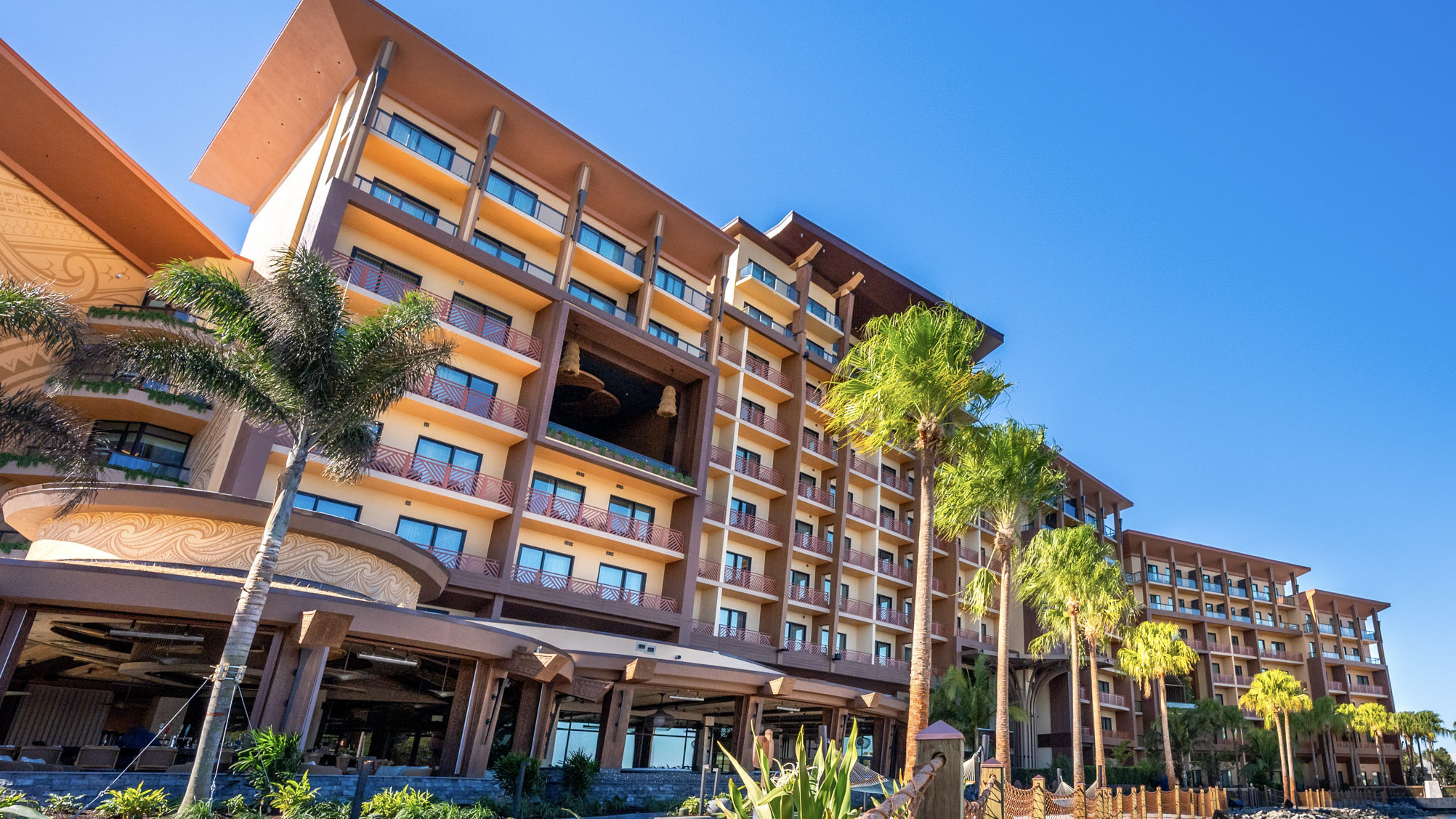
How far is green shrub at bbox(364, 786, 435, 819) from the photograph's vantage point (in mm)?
13742

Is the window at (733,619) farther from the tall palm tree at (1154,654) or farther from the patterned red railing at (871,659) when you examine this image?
the tall palm tree at (1154,654)

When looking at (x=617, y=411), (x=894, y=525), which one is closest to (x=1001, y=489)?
(x=617, y=411)

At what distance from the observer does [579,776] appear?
21.0 metres

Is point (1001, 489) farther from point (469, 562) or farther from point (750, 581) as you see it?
point (469, 562)

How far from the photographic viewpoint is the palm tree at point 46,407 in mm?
14094

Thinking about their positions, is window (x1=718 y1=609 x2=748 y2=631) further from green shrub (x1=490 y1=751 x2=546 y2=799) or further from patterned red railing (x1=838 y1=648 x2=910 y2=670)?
green shrub (x1=490 y1=751 x2=546 y2=799)

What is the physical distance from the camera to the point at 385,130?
30.4 meters

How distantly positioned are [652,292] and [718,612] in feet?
50.0

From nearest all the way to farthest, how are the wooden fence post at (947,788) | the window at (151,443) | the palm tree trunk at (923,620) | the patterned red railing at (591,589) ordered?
1. the wooden fence post at (947,788)
2. the palm tree trunk at (923,620)
3. the window at (151,443)
4. the patterned red railing at (591,589)

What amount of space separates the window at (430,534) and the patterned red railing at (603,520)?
8.93 feet

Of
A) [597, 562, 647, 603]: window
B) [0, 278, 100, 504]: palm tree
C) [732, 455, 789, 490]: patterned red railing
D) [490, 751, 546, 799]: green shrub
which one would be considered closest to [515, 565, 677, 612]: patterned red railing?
[597, 562, 647, 603]: window

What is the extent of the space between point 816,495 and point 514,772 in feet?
90.2

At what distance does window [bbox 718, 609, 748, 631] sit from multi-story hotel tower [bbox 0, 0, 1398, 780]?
0.20 meters

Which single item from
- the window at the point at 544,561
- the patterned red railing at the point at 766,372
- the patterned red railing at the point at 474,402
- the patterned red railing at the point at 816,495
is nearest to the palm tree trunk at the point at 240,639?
the patterned red railing at the point at 474,402
